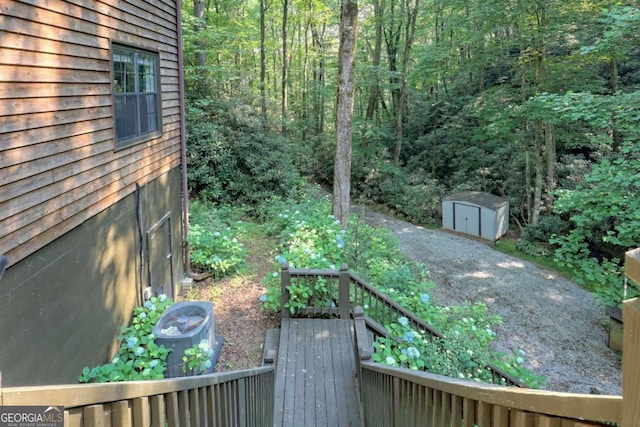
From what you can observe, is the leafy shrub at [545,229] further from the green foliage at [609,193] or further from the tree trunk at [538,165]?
the green foliage at [609,193]

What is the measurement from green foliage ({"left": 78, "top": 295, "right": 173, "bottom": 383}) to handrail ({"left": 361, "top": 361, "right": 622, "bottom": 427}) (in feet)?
8.62

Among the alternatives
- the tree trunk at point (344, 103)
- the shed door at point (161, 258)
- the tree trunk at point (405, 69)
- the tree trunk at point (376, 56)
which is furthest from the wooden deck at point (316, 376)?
the tree trunk at point (405, 69)

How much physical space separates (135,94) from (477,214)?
13.4m

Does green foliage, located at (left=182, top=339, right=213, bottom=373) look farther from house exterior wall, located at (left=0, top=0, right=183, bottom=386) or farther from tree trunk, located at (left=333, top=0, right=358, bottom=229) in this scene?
tree trunk, located at (left=333, top=0, right=358, bottom=229)

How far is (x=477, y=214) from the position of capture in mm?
15945

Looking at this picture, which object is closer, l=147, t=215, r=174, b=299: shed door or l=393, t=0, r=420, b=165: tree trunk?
l=147, t=215, r=174, b=299: shed door

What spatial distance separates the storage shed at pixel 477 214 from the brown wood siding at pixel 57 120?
13377mm

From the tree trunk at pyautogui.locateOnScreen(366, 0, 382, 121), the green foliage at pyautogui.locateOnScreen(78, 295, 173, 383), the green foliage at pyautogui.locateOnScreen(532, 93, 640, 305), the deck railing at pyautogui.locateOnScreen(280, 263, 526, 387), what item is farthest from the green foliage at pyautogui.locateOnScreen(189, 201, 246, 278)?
the tree trunk at pyautogui.locateOnScreen(366, 0, 382, 121)

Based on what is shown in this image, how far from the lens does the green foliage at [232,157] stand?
1264cm

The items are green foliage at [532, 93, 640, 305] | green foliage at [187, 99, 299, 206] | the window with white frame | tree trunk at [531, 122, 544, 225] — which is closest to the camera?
the window with white frame

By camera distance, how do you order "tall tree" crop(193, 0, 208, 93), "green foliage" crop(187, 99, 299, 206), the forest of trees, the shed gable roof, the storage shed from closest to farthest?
1. the forest of trees
2. "green foliage" crop(187, 99, 299, 206)
3. "tall tree" crop(193, 0, 208, 93)
4. the storage shed
5. the shed gable roof

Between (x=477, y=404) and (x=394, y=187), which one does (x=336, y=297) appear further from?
(x=394, y=187)

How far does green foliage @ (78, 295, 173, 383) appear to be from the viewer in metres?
4.25

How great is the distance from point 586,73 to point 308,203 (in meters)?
10.0
